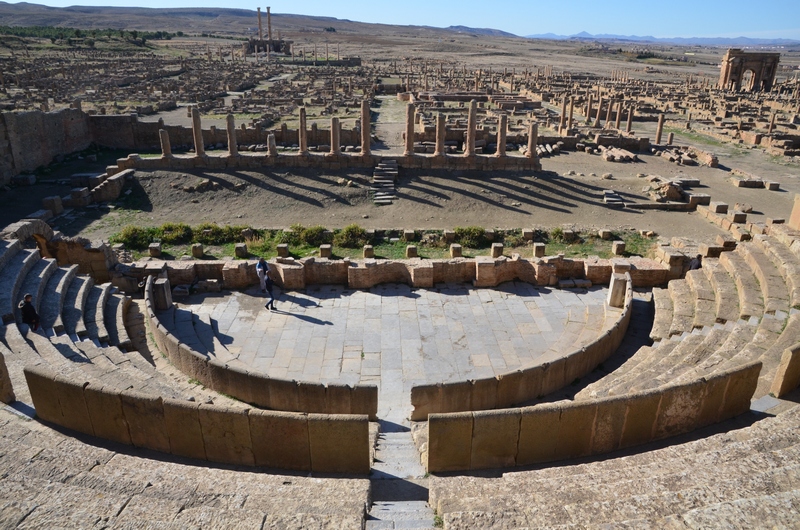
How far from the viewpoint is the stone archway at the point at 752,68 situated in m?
68.5

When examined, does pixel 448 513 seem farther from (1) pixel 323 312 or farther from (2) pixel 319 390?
(1) pixel 323 312

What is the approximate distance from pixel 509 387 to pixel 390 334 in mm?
3803

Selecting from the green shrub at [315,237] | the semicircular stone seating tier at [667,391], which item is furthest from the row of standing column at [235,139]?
the semicircular stone seating tier at [667,391]

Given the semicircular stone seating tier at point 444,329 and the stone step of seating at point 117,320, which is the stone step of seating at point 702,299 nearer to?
the semicircular stone seating tier at point 444,329

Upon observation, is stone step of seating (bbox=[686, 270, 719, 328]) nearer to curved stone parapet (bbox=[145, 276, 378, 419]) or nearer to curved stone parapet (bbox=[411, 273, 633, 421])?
curved stone parapet (bbox=[411, 273, 633, 421])

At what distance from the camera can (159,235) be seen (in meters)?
19.3

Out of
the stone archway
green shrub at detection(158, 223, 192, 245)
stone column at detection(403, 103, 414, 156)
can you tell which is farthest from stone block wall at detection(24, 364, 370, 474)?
the stone archway

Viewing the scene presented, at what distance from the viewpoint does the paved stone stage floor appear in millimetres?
11312

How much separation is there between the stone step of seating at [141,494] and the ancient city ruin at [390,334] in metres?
0.03

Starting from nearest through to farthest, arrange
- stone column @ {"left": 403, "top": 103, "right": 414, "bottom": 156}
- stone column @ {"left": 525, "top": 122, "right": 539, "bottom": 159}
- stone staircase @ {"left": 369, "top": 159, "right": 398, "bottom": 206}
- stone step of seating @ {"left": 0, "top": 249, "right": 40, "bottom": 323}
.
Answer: stone step of seating @ {"left": 0, "top": 249, "right": 40, "bottom": 323}
stone staircase @ {"left": 369, "top": 159, "right": 398, "bottom": 206}
stone column @ {"left": 525, "top": 122, "right": 539, "bottom": 159}
stone column @ {"left": 403, "top": 103, "right": 414, "bottom": 156}

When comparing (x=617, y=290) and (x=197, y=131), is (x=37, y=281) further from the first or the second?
(x=197, y=131)

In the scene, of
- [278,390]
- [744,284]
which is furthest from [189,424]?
A: [744,284]

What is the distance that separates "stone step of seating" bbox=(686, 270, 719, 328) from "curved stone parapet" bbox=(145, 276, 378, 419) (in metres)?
7.59

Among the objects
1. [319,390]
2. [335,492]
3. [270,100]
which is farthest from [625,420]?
[270,100]
